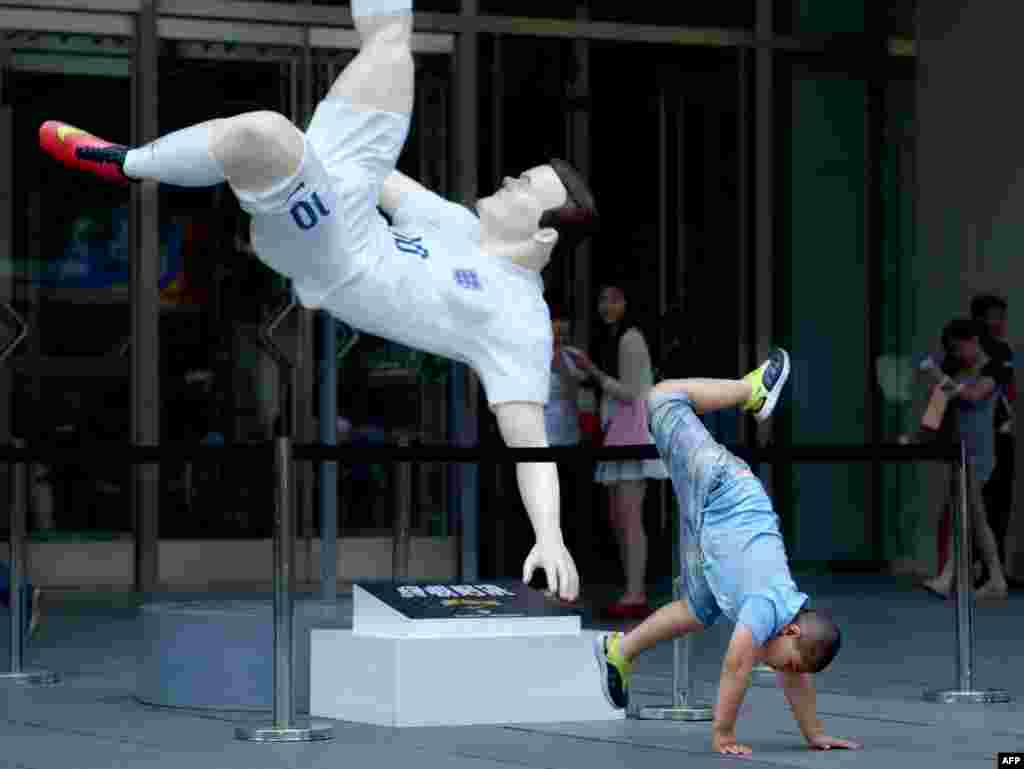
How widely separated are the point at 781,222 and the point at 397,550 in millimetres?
6070

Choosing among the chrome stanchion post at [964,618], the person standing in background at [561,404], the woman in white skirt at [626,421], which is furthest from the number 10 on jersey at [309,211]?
the person standing in background at [561,404]

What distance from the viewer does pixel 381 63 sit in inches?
266

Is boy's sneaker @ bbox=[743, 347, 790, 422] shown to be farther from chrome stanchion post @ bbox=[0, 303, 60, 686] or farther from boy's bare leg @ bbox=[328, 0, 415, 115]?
chrome stanchion post @ bbox=[0, 303, 60, 686]

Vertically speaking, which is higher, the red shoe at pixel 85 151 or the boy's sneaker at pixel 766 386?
the red shoe at pixel 85 151

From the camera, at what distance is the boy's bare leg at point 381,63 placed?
265 inches

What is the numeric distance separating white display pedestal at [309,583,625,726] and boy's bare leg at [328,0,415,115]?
2263mm

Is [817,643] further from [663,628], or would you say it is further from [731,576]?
[663,628]

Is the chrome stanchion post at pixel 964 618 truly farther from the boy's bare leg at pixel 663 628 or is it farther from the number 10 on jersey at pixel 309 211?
the number 10 on jersey at pixel 309 211

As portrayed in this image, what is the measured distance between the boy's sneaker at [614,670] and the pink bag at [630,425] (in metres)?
5.15

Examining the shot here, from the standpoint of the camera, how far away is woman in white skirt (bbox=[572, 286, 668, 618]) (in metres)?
12.9

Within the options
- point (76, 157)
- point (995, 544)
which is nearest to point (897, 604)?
point (995, 544)

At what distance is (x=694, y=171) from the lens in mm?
Result: 16703

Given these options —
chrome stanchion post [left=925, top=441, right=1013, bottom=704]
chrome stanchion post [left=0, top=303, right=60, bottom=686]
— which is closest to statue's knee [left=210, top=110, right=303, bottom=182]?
chrome stanchion post [left=925, top=441, right=1013, bottom=704]

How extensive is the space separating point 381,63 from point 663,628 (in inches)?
92.4
